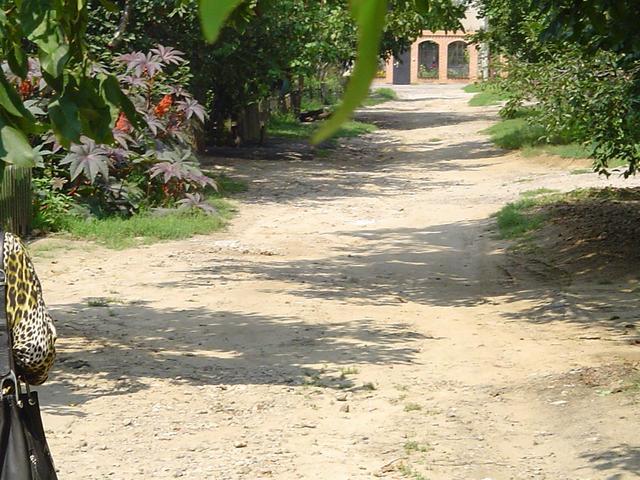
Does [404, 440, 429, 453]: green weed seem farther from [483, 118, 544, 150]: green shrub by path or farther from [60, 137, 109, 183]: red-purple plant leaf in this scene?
[483, 118, 544, 150]: green shrub by path

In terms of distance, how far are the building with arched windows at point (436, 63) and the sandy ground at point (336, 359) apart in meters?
55.4

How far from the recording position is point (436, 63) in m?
71.2

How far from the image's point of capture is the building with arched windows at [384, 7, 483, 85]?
69.3m

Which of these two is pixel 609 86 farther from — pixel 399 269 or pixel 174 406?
pixel 174 406

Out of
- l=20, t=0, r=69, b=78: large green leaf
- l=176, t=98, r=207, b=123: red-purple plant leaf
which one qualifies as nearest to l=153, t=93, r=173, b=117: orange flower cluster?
l=176, t=98, r=207, b=123: red-purple plant leaf

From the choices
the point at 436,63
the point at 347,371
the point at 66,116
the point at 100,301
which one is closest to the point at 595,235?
the point at 100,301

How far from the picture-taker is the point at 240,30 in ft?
19.2

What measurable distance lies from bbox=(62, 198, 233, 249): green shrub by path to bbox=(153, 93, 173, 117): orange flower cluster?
1553 millimetres

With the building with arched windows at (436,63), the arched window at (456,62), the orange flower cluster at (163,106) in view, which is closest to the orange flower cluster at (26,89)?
the orange flower cluster at (163,106)

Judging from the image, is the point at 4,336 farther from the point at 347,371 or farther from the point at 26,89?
the point at 26,89

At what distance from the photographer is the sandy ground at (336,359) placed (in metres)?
5.71

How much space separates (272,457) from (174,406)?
1.08 meters

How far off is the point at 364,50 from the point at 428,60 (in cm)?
7241

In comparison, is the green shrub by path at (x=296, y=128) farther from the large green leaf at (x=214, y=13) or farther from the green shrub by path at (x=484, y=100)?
the large green leaf at (x=214, y=13)
